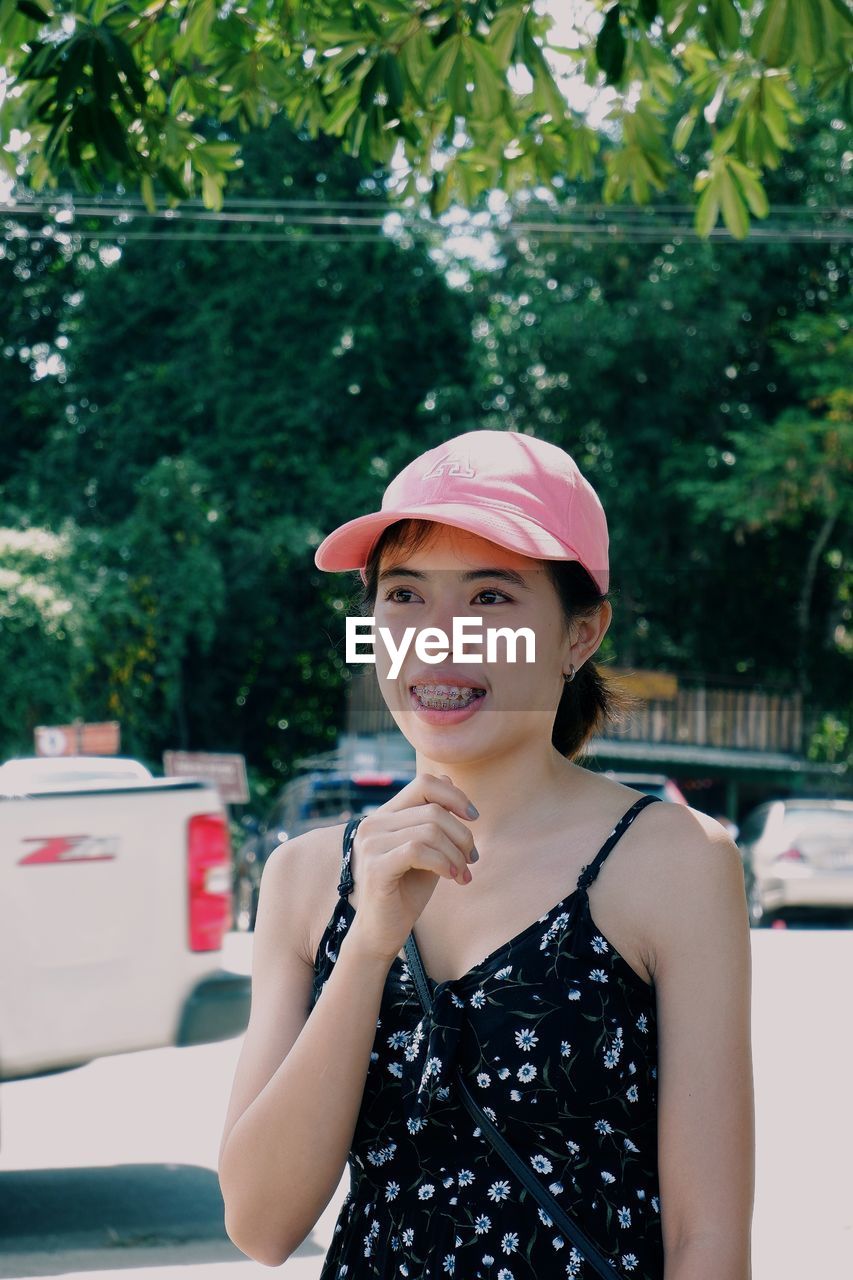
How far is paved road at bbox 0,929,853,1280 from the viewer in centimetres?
550

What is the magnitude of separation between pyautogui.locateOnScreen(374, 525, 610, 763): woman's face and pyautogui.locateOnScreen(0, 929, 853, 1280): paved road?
400 centimetres

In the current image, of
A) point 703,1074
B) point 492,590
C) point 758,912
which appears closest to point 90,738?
point 758,912

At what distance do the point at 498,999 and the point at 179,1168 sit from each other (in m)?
5.46

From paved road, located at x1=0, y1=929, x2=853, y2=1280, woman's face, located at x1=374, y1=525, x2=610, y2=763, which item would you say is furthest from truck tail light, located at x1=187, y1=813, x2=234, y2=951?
woman's face, located at x1=374, y1=525, x2=610, y2=763

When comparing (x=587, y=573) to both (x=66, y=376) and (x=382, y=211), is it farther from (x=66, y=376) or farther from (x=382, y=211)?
(x=66, y=376)

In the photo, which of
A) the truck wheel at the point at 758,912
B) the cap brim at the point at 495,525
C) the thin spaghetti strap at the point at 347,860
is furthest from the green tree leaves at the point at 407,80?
the truck wheel at the point at 758,912

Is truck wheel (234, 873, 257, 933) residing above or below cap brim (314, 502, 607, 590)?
below

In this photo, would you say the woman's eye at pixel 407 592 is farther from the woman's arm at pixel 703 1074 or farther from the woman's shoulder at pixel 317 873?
the woman's arm at pixel 703 1074

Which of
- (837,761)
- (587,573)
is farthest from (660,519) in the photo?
(587,573)

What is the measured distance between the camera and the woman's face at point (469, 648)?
1.78 meters

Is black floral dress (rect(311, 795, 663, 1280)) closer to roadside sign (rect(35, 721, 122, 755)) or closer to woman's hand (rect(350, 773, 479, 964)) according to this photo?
woman's hand (rect(350, 773, 479, 964))

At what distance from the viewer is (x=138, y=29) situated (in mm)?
4598

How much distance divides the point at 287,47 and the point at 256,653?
81.6ft

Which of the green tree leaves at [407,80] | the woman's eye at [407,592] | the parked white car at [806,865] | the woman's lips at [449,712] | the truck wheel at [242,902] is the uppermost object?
the green tree leaves at [407,80]
